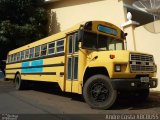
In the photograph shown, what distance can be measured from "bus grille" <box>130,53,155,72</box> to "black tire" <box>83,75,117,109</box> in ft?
2.65

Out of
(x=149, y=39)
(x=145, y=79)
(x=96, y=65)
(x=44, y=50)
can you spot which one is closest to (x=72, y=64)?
(x=96, y=65)

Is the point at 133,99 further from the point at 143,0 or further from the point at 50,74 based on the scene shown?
the point at 143,0

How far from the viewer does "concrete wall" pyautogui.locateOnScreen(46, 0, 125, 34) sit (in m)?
14.8

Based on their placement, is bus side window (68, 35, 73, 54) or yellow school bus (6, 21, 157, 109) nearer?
yellow school bus (6, 21, 157, 109)

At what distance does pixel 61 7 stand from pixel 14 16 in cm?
368

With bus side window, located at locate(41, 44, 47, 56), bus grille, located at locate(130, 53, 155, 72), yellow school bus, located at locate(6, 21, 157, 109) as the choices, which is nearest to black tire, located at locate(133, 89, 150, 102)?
yellow school bus, located at locate(6, 21, 157, 109)

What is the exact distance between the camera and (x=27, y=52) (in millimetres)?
12344

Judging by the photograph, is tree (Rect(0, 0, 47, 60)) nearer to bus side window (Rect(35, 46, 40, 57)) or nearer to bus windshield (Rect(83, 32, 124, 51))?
bus side window (Rect(35, 46, 40, 57))

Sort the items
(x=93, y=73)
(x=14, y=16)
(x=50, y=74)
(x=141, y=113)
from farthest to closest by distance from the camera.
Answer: (x=14, y=16), (x=50, y=74), (x=93, y=73), (x=141, y=113)

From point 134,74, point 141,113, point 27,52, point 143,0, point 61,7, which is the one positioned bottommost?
point 141,113

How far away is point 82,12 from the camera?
17188 millimetres

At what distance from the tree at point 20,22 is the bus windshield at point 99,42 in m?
11.0

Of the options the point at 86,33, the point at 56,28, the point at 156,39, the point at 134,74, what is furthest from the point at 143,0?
the point at 56,28

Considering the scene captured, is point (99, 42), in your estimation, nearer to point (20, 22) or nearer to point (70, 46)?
point (70, 46)
